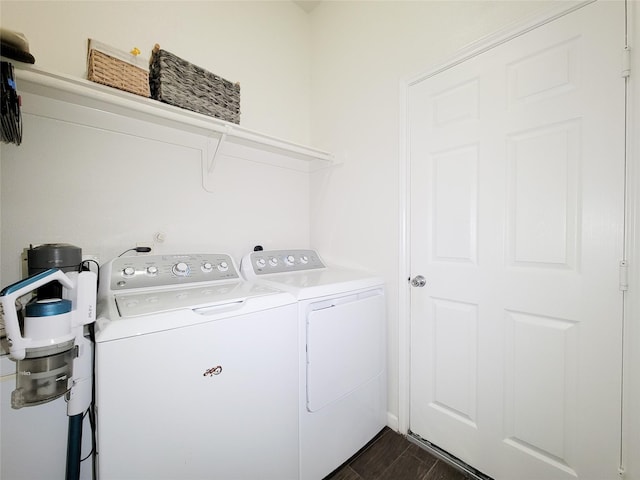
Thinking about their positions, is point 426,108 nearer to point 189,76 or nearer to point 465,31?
point 465,31

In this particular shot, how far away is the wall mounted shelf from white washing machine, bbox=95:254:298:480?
2.35 ft

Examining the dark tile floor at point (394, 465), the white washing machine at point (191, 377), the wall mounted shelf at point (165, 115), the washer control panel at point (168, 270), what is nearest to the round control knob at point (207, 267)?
the washer control panel at point (168, 270)

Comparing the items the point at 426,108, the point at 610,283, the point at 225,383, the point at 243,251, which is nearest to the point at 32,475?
the point at 225,383

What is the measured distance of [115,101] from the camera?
1.16 metres

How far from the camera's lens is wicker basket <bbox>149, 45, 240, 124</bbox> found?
130 cm

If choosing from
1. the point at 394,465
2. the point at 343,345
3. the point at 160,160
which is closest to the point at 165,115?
the point at 160,160

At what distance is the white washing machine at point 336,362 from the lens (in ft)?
4.17

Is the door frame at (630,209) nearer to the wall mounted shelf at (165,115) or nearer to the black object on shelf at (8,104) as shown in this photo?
the wall mounted shelf at (165,115)

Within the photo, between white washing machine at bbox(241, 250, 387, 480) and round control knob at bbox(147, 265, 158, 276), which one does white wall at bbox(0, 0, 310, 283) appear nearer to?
round control knob at bbox(147, 265, 158, 276)

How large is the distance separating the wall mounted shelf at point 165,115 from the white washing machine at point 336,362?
74cm

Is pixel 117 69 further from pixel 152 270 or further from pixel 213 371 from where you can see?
pixel 213 371

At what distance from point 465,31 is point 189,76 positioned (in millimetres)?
1463

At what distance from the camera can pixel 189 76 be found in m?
1.38

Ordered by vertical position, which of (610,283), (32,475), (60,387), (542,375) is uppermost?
(610,283)
